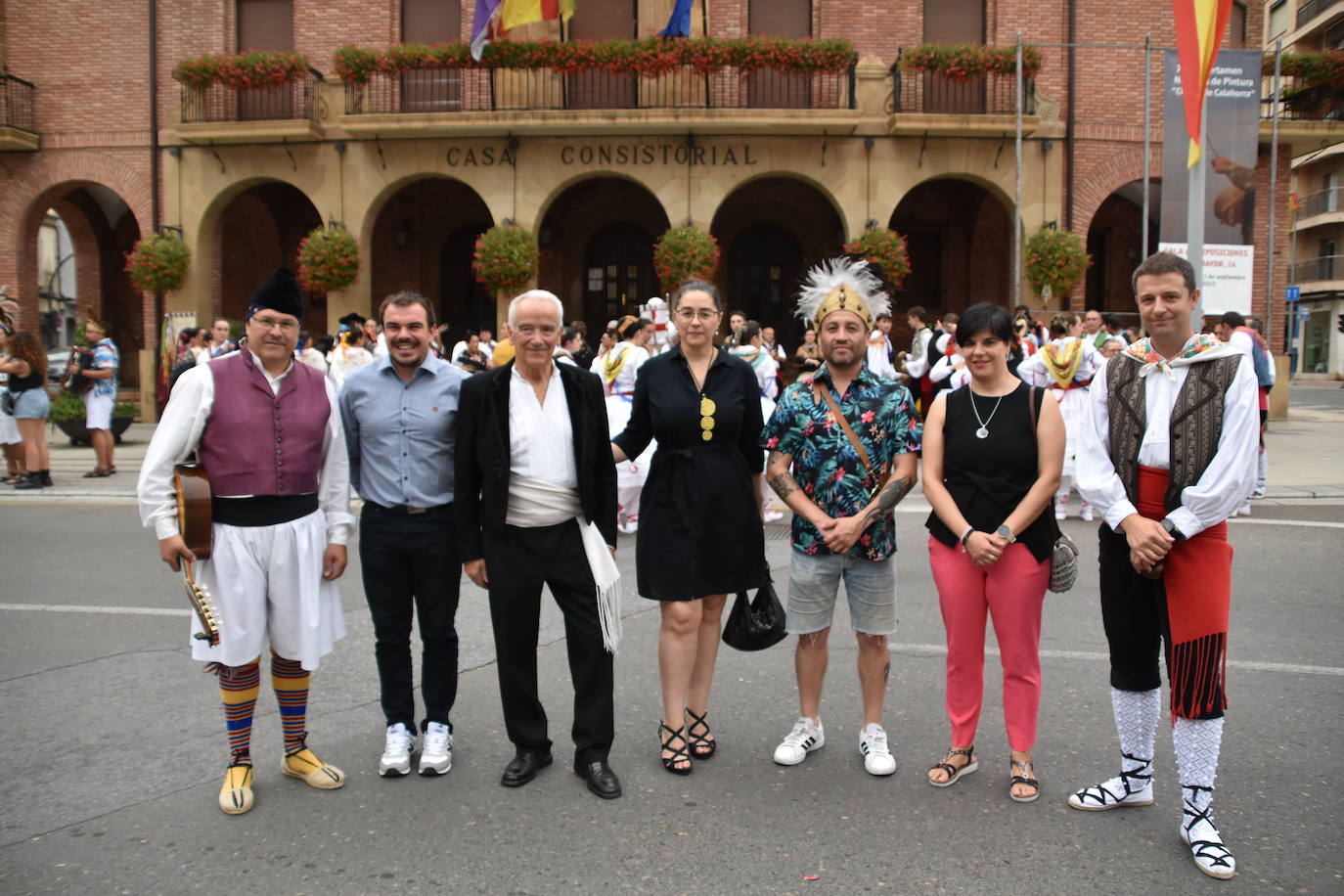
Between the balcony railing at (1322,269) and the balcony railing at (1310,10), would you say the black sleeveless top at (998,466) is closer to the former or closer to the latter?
the balcony railing at (1310,10)

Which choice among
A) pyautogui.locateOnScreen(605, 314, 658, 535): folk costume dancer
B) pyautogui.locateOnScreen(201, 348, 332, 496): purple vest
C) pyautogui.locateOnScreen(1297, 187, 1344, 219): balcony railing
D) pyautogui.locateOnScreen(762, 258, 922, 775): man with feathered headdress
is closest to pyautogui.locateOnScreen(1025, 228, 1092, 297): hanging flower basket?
pyautogui.locateOnScreen(605, 314, 658, 535): folk costume dancer

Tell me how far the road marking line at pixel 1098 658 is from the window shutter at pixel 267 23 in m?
19.3

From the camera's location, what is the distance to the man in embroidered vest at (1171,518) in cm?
343

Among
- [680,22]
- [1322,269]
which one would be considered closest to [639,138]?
[680,22]

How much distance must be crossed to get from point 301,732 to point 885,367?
1125 centimetres

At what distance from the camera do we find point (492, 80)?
745 inches

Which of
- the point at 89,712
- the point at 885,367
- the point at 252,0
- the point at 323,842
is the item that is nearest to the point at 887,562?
the point at 323,842

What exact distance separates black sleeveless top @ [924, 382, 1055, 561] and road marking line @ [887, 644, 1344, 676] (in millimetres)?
1391

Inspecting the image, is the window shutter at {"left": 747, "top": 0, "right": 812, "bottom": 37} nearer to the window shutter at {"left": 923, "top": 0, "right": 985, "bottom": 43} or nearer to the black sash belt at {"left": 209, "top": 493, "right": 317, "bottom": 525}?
the window shutter at {"left": 923, "top": 0, "right": 985, "bottom": 43}

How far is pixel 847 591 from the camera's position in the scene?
4.22m

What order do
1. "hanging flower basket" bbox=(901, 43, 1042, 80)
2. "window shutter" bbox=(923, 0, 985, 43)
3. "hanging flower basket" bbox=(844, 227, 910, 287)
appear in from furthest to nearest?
"window shutter" bbox=(923, 0, 985, 43) → "hanging flower basket" bbox=(901, 43, 1042, 80) → "hanging flower basket" bbox=(844, 227, 910, 287)

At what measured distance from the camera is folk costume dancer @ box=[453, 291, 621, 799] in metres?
4.06

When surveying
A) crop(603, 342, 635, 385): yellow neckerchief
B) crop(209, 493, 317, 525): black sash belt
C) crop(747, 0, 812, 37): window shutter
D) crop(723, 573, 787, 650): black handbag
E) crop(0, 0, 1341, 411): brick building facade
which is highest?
crop(747, 0, 812, 37): window shutter

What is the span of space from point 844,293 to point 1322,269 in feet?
190
